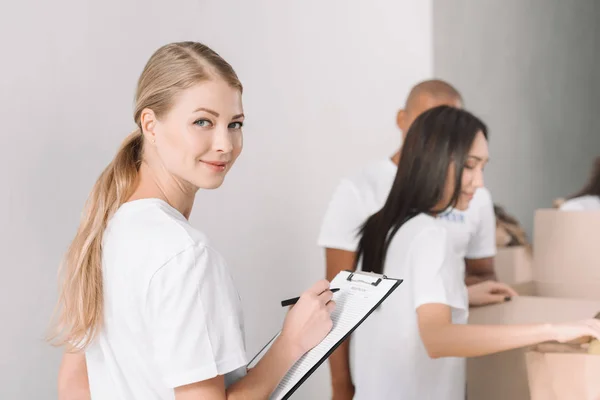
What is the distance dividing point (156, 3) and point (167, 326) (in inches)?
39.9

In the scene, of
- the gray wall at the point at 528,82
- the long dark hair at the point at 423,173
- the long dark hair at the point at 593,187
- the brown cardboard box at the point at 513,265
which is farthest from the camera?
the gray wall at the point at 528,82

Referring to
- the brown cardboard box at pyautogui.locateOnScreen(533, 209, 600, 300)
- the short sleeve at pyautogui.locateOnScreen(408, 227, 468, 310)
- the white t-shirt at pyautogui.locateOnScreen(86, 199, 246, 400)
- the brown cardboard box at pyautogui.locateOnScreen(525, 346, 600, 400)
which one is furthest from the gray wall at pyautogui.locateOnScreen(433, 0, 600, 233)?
the white t-shirt at pyautogui.locateOnScreen(86, 199, 246, 400)

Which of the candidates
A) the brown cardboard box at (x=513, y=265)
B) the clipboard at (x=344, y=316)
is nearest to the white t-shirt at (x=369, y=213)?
the brown cardboard box at (x=513, y=265)

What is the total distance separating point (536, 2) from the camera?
14.4 feet

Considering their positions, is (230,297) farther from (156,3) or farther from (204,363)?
(156,3)

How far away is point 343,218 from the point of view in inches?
90.9

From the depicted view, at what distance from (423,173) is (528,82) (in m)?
2.86

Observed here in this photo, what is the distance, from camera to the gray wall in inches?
139

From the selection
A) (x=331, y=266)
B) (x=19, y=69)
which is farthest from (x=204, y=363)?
(x=331, y=266)

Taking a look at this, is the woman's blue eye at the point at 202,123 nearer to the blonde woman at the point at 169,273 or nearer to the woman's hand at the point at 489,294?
the blonde woman at the point at 169,273

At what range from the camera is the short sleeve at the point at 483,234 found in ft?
7.57

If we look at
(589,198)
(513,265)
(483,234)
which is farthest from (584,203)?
(483,234)

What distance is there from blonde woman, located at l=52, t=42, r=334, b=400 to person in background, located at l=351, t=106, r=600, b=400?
507mm

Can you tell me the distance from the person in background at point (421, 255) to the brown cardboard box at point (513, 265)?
2.22ft
